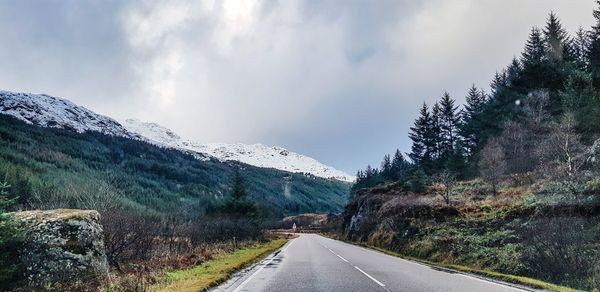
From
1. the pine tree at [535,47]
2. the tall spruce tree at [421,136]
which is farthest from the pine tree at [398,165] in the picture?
the pine tree at [535,47]

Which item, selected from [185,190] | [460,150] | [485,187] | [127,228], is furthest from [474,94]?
[185,190]

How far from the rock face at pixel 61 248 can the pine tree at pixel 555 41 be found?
64.4 metres

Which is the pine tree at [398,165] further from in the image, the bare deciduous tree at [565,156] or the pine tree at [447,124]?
the bare deciduous tree at [565,156]

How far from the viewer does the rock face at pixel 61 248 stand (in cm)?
1084

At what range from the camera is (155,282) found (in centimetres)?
1220

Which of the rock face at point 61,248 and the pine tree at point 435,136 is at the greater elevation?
the pine tree at point 435,136

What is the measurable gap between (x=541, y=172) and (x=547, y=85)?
23631 millimetres

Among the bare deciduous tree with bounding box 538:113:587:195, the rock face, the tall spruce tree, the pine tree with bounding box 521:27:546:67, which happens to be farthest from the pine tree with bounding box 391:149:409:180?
the rock face

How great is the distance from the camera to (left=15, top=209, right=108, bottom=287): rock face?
1084 cm

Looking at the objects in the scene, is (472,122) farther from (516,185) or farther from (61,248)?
(61,248)

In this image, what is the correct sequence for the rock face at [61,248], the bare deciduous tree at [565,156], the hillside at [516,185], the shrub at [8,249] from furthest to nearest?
the bare deciduous tree at [565,156], the hillside at [516,185], the rock face at [61,248], the shrub at [8,249]

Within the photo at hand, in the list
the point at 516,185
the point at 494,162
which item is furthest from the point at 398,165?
the point at 516,185

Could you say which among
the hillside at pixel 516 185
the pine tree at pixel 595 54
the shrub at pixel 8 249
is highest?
the pine tree at pixel 595 54

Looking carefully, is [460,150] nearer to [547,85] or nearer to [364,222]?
[547,85]
